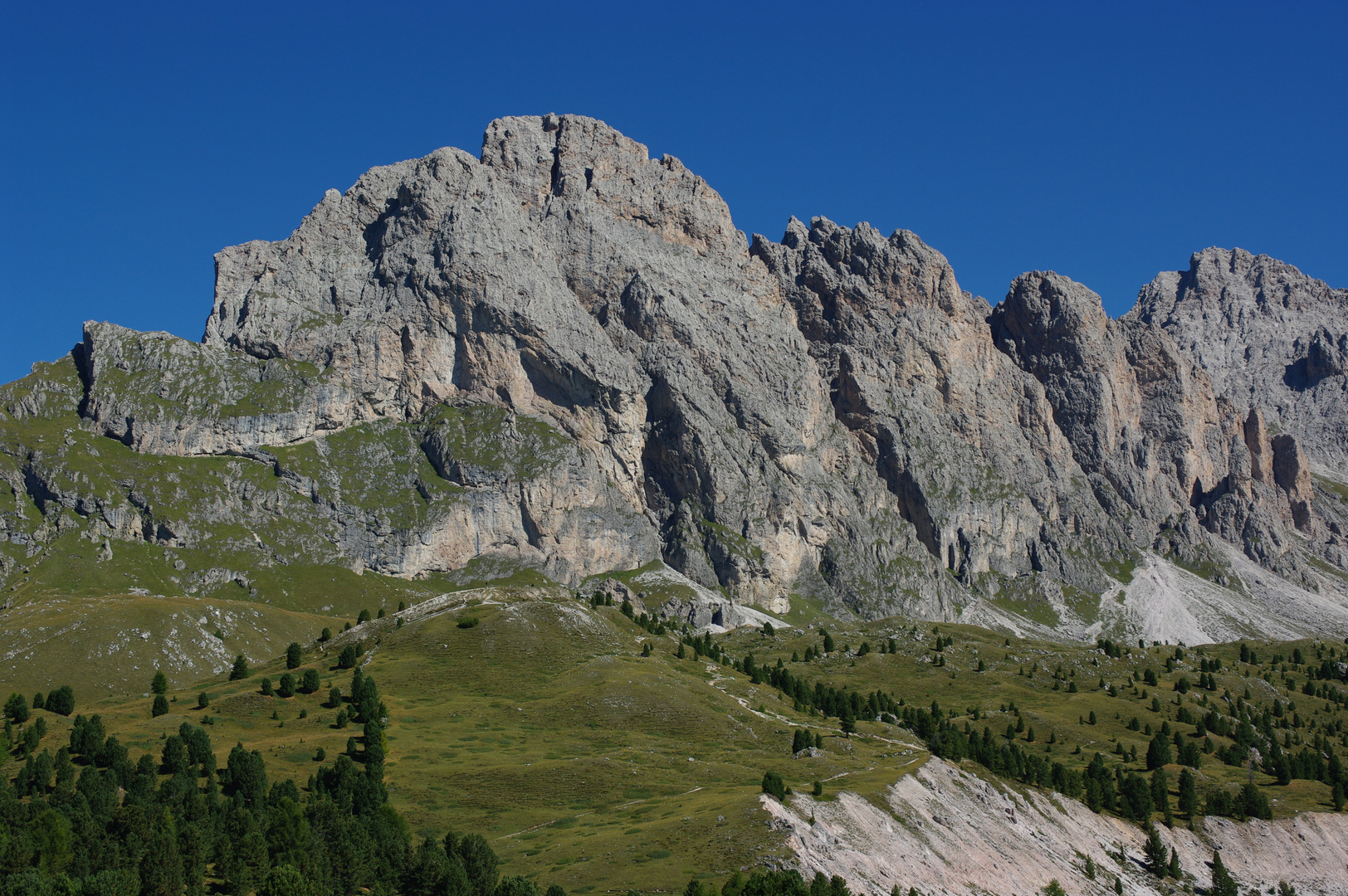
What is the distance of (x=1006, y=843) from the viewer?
126 meters

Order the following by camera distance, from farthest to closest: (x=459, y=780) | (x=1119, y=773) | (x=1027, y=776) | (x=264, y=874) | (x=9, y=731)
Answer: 1. (x=1119, y=773)
2. (x=1027, y=776)
3. (x=9, y=731)
4. (x=459, y=780)
5. (x=264, y=874)

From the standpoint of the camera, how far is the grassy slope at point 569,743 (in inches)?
3898

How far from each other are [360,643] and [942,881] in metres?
105

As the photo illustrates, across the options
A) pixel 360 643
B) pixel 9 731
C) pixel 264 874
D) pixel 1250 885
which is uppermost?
pixel 360 643

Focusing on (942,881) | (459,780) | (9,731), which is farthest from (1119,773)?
(9,731)

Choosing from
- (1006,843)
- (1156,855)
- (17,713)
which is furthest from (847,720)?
(17,713)

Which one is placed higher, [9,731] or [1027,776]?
[9,731]

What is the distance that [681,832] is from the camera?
97.9 meters

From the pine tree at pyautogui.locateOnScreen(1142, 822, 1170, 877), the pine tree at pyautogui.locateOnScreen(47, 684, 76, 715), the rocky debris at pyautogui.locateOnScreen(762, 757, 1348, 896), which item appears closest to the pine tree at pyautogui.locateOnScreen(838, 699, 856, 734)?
the rocky debris at pyautogui.locateOnScreen(762, 757, 1348, 896)

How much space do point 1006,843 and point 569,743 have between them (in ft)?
173

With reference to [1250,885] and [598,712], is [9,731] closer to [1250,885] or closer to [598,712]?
[598,712]

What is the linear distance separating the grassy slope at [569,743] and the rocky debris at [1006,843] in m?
4.83

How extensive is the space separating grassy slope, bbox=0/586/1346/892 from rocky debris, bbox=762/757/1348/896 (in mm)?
4830

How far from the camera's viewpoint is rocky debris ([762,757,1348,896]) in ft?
337
